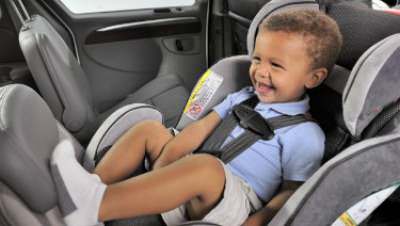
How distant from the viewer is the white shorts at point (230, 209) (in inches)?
32.8

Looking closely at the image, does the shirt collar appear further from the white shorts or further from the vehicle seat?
the vehicle seat

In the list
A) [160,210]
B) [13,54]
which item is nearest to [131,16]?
[13,54]

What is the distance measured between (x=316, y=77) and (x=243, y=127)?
0.25m

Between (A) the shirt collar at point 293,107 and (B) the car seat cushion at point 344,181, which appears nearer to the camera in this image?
(B) the car seat cushion at point 344,181

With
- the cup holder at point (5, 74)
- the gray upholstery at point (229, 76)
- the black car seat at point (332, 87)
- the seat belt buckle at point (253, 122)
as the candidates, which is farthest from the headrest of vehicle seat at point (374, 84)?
the cup holder at point (5, 74)

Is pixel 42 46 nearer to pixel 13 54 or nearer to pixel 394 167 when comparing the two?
pixel 13 54

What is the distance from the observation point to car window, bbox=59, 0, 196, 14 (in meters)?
1.92

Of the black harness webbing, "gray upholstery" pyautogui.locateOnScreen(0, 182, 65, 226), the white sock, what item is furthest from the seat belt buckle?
"gray upholstery" pyautogui.locateOnScreen(0, 182, 65, 226)

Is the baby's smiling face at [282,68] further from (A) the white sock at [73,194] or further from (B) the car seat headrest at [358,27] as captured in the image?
(A) the white sock at [73,194]

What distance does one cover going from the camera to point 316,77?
996 millimetres

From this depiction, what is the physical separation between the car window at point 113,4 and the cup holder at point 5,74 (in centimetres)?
44

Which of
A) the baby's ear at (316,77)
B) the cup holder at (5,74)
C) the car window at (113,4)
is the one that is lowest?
the cup holder at (5,74)

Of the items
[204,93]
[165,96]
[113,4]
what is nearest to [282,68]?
[204,93]

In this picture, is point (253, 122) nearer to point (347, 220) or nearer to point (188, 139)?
point (188, 139)
